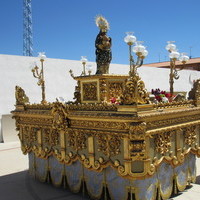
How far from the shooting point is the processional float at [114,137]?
366cm

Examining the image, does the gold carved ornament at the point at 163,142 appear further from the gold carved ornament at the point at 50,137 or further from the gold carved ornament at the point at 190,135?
the gold carved ornament at the point at 50,137

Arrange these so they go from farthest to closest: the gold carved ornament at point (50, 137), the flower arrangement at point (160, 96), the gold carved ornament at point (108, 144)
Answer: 1. the gold carved ornament at point (50, 137)
2. the flower arrangement at point (160, 96)
3. the gold carved ornament at point (108, 144)

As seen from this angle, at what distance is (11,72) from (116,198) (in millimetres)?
8800

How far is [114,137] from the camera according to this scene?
3.93 meters

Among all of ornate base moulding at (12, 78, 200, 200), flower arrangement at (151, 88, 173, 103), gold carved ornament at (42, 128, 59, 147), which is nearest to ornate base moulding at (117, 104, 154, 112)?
ornate base moulding at (12, 78, 200, 200)

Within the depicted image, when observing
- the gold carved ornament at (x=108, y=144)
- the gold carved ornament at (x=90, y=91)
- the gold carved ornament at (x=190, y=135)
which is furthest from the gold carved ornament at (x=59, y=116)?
the gold carved ornament at (x=190, y=135)

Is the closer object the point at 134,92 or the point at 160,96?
the point at 134,92

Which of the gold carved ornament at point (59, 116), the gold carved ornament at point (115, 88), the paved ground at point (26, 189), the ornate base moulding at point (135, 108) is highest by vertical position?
the gold carved ornament at point (115, 88)

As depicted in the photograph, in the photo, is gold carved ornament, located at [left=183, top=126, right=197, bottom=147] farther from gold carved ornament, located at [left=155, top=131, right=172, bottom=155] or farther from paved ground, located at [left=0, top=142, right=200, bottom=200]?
paved ground, located at [left=0, top=142, right=200, bottom=200]

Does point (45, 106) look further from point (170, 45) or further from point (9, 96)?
point (9, 96)

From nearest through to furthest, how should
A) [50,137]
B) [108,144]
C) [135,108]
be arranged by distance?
1. [135,108]
2. [108,144]
3. [50,137]

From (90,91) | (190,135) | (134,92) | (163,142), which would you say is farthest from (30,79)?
(134,92)

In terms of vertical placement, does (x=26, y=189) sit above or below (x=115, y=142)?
below

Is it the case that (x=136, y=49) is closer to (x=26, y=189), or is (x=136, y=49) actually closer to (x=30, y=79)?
(x=26, y=189)
